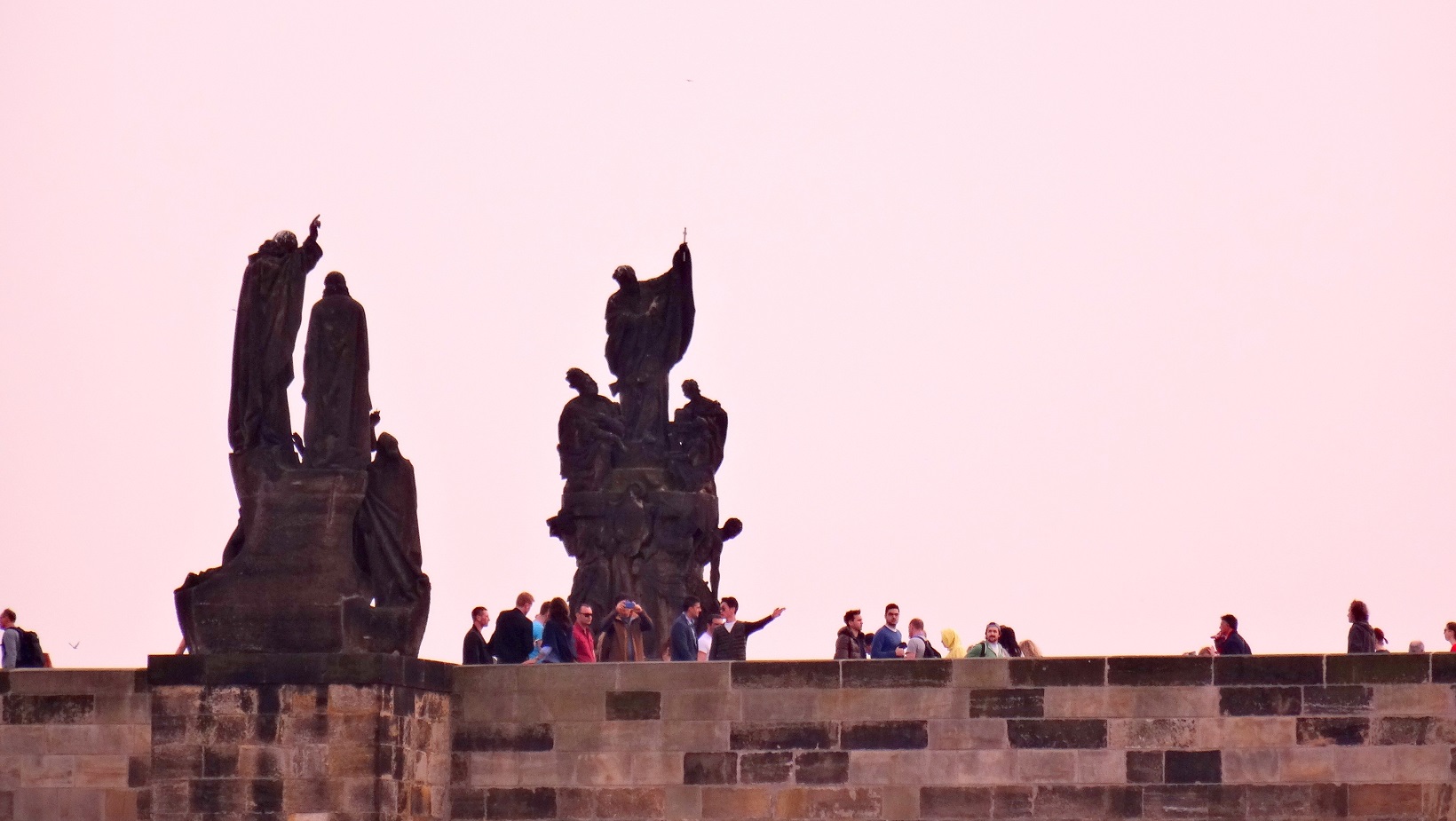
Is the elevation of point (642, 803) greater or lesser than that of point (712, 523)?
lesser

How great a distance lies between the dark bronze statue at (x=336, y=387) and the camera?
85.0ft

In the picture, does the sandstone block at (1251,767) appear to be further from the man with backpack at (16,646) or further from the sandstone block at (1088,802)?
the man with backpack at (16,646)

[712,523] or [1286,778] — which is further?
[712,523]

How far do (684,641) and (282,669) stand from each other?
122 inches

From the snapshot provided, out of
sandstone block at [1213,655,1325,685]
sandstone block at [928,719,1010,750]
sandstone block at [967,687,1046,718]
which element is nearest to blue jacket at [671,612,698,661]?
sandstone block at [928,719,1010,750]

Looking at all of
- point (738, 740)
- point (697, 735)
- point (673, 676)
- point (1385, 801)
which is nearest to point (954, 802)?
point (738, 740)

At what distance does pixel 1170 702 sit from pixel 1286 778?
0.89 metres

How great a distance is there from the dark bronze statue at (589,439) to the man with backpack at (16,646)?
20.4 feet

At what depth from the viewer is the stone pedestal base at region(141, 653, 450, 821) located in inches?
990

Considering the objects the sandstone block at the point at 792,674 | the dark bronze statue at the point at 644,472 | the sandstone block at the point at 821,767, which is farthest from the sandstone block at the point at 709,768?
the dark bronze statue at the point at 644,472

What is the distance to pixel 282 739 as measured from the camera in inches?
993

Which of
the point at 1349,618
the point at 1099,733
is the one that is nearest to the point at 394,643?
the point at 1099,733

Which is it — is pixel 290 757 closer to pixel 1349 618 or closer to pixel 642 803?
pixel 642 803

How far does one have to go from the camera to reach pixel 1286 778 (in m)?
25.2
